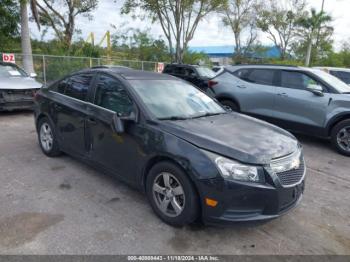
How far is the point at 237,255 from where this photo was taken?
2719mm

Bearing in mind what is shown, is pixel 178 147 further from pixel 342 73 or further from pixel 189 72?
pixel 189 72

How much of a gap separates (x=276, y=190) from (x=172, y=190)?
1014 millimetres

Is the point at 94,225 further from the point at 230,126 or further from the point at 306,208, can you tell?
the point at 306,208

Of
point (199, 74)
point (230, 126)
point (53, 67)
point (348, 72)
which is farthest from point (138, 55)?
point (230, 126)

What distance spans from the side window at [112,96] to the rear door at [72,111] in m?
0.26

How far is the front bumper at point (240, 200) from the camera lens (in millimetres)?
2666

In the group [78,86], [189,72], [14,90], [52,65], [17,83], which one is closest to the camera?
[78,86]

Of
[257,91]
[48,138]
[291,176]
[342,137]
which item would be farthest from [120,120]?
[342,137]

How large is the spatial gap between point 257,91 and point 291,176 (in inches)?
179

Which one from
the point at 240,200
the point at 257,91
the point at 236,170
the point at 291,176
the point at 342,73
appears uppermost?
the point at 342,73

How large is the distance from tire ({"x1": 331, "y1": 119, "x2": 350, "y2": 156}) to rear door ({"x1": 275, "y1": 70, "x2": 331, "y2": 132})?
317 millimetres

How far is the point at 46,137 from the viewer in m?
4.99

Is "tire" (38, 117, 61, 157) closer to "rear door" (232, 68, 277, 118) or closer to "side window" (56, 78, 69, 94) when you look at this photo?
"side window" (56, 78, 69, 94)

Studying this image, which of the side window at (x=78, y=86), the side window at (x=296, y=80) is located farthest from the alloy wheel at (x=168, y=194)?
the side window at (x=296, y=80)
